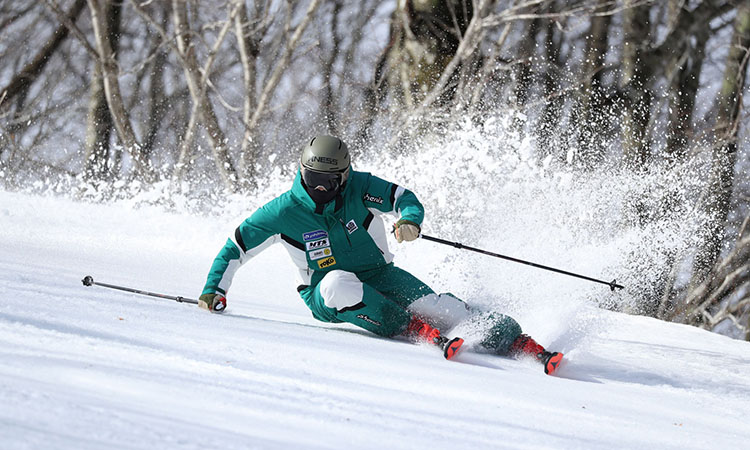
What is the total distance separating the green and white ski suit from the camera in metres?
3.74

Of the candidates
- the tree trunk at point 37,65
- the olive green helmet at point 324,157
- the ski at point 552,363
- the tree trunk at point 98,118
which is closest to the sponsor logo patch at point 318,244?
the olive green helmet at point 324,157

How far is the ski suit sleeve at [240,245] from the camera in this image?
386 cm

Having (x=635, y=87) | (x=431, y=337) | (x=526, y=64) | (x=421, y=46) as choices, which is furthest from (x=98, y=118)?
(x=431, y=337)

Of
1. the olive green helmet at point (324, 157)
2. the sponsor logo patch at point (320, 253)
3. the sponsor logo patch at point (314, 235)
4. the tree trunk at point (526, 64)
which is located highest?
the tree trunk at point (526, 64)

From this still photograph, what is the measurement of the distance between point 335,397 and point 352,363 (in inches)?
23.9

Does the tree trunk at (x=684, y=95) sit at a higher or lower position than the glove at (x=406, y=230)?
higher

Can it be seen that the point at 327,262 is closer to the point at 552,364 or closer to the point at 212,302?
the point at 212,302

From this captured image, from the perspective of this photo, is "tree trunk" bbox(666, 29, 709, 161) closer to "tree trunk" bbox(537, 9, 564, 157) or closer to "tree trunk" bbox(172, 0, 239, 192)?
"tree trunk" bbox(537, 9, 564, 157)

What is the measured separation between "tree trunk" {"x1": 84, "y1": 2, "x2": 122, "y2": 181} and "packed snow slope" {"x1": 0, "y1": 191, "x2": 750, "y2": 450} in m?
10.4

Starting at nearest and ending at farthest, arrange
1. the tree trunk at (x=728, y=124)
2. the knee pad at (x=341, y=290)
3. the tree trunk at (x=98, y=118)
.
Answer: the knee pad at (x=341, y=290) < the tree trunk at (x=728, y=124) < the tree trunk at (x=98, y=118)

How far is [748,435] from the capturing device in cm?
265

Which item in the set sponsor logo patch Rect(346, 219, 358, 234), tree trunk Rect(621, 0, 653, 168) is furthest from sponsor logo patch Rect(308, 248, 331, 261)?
tree trunk Rect(621, 0, 653, 168)

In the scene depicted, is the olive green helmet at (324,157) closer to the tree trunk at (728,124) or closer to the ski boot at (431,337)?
A: the ski boot at (431,337)

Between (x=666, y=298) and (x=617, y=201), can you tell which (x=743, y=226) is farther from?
(x=617, y=201)
